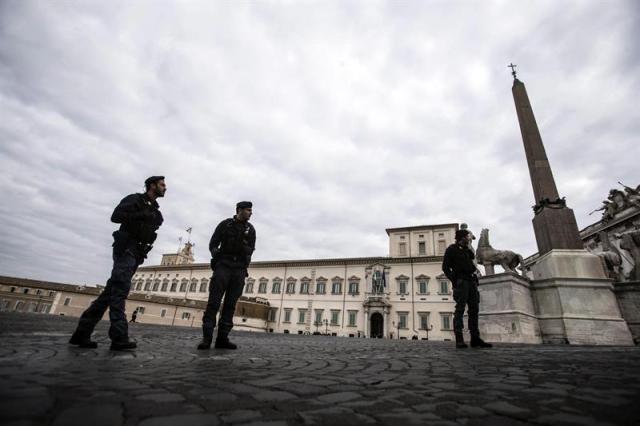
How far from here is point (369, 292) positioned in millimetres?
37781

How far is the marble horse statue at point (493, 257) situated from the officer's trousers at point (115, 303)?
406 inches

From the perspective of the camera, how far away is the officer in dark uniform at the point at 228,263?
4438 mm

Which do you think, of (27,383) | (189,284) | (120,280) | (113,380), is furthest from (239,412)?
(189,284)

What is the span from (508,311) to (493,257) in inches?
84.1

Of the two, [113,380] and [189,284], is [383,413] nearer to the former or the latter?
[113,380]

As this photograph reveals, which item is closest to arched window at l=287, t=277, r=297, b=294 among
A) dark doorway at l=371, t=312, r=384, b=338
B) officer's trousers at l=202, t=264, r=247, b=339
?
dark doorway at l=371, t=312, r=384, b=338

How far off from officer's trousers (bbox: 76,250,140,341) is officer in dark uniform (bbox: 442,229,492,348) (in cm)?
481

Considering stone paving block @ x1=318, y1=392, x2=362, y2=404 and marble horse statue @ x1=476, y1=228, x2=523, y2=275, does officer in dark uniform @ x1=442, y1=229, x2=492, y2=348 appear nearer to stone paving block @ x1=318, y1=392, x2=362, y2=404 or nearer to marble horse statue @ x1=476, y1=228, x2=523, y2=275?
stone paving block @ x1=318, y1=392, x2=362, y2=404

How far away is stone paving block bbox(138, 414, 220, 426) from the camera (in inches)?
43.1

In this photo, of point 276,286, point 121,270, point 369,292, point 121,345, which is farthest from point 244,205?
point 276,286

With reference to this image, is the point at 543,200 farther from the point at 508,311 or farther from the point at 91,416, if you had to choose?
the point at 91,416

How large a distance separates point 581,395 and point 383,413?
1.23m

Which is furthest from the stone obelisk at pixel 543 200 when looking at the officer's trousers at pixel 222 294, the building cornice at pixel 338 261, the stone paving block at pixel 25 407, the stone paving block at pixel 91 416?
the building cornice at pixel 338 261

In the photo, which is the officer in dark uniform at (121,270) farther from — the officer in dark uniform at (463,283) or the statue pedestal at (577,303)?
the statue pedestal at (577,303)
